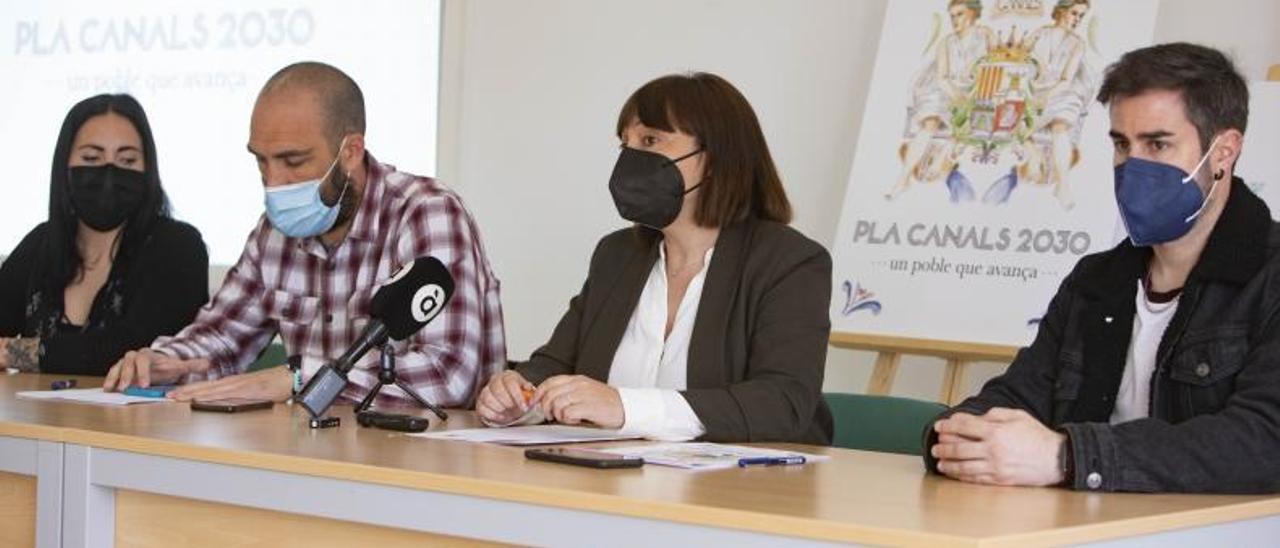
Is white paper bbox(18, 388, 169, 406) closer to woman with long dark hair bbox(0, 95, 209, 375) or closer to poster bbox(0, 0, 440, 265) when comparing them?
woman with long dark hair bbox(0, 95, 209, 375)

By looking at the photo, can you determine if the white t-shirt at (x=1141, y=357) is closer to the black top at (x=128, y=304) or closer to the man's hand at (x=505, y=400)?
the man's hand at (x=505, y=400)

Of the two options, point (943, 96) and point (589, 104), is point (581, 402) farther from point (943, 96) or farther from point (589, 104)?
point (589, 104)

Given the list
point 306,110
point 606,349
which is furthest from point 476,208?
point 606,349

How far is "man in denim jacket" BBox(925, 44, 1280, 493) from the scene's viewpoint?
7.02 ft

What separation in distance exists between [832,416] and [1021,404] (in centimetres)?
46

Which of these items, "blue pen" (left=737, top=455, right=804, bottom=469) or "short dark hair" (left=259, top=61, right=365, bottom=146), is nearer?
"blue pen" (left=737, top=455, right=804, bottom=469)

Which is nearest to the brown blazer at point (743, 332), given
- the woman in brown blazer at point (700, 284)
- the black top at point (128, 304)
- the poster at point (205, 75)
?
the woman in brown blazer at point (700, 284)

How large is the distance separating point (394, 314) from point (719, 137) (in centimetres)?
74


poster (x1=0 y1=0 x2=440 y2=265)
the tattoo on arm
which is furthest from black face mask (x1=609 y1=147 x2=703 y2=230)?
poster (x1=0 y1=0 x2=440 y2=265)

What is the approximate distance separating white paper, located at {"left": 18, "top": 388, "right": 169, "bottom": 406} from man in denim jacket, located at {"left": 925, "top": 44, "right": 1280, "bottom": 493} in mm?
1362

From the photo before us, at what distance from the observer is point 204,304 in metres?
3.93

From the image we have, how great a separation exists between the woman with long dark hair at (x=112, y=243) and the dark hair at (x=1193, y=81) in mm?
2199

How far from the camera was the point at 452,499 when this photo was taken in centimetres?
199

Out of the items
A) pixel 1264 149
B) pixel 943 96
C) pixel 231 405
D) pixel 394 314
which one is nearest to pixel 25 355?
pixel 231 405
